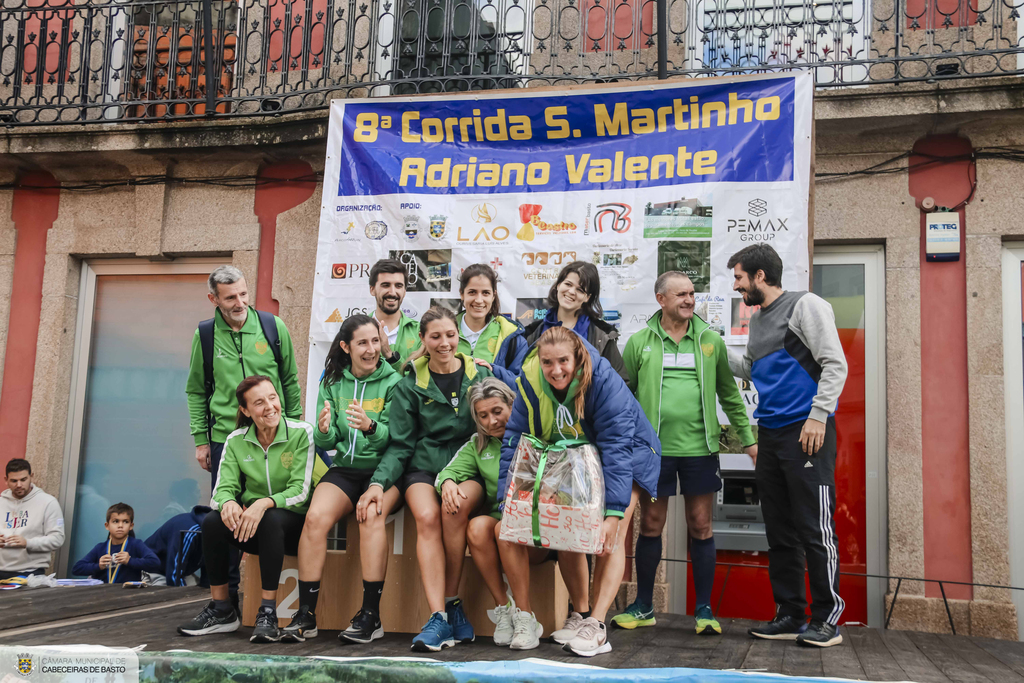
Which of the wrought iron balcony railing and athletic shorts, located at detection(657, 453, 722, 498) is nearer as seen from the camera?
athletic shorts, located at detection(657, 453, 722, 498)

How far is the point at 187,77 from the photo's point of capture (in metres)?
7.76

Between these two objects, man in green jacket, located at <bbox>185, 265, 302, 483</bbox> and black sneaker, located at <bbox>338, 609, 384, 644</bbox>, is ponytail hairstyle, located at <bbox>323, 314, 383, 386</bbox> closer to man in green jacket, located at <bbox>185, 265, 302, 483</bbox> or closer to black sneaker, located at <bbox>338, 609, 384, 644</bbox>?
man in green jacket, located at <bbox>185, 265, 302, 483</bbox>

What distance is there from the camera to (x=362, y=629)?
390 centimetres


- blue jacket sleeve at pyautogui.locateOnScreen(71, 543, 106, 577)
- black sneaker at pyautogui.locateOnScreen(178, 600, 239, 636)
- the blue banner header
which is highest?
the blue banner header

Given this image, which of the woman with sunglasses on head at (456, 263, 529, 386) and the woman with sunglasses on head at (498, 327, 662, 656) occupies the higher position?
the woman with sunglasses on head at (456, 263, 529, 386)

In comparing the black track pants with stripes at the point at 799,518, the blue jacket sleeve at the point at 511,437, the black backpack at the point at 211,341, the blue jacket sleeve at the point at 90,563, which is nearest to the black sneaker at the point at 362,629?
the blue jacket sleeve at the point at 511,437

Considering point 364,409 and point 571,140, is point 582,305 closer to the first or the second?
point 364,409

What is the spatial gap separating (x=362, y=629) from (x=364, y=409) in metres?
1.07

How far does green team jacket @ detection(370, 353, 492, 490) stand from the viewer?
14.1 feet

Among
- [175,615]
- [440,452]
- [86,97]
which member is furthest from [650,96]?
[86,97]

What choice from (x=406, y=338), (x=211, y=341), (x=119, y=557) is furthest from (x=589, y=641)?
(x=119, y=557)

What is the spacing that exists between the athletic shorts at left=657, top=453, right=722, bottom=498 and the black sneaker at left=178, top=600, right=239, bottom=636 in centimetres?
213

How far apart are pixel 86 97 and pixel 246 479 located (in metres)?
4.79

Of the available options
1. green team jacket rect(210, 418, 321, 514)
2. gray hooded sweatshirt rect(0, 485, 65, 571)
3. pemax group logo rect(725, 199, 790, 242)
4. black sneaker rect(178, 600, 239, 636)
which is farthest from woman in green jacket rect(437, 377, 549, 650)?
gray hooded sweatshirt rect(0, 485, 65, 571)
